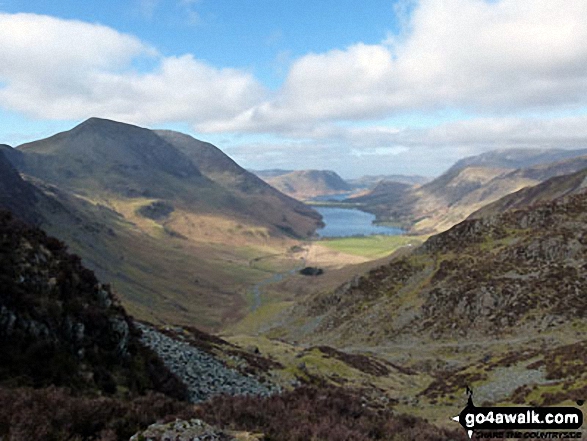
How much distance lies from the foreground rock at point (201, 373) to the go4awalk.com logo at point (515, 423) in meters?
12.2

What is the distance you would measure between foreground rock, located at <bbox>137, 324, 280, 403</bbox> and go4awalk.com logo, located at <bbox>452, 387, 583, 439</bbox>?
12202 millimetres

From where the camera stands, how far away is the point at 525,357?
145 feet

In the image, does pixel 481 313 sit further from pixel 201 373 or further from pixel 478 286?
pixel 201 373

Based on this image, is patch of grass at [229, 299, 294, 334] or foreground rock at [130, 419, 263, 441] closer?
foreground rock at [130, 419, 263, 441]

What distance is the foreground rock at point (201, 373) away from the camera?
2526cm

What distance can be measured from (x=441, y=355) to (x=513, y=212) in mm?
51243

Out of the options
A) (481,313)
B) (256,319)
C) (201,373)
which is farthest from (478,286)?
(256,319)

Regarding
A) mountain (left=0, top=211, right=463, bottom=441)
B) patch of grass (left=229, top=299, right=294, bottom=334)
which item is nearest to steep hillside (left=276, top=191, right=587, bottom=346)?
patch of grass (left=229, top=299, right=294, bottom=334)

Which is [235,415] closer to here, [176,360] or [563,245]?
[176,360]

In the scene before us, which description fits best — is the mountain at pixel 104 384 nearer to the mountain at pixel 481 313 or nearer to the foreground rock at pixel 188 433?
the foreground rock at pixel 188 433

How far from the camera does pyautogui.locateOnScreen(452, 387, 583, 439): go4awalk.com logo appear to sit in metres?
15.6

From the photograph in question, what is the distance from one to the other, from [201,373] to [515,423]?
18.4 meters

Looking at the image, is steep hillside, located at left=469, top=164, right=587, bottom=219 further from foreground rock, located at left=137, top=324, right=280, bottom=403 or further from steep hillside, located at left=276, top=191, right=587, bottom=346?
foreground rock, located at left=137, top=324, right=280, bottom=403

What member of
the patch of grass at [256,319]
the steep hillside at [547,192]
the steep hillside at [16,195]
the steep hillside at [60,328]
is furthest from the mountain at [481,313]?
the steep hillside at [16,195]
